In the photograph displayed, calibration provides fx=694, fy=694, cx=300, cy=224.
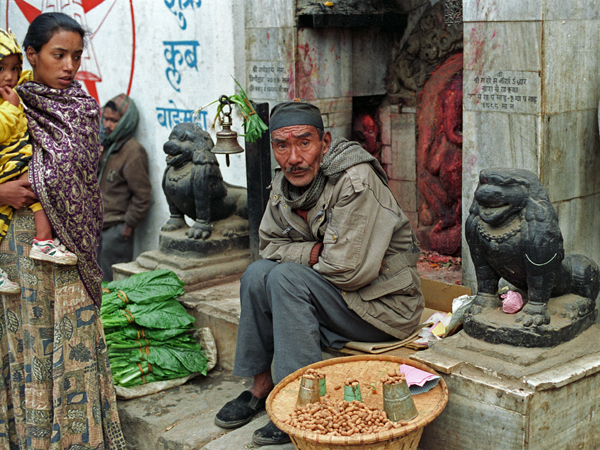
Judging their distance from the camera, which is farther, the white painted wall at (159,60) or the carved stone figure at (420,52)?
the white painted wall at (159,60)

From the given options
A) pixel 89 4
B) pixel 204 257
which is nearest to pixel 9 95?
pixel 204 257

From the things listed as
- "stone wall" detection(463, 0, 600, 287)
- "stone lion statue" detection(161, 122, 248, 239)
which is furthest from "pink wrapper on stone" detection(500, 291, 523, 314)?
"stone lion statue" detection(161, 122, 248, 239)

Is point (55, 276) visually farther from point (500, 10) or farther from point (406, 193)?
point (406, 193)

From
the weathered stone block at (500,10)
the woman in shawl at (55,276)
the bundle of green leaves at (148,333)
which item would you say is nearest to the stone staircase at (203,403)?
the bundle of green leaves at (148,333)

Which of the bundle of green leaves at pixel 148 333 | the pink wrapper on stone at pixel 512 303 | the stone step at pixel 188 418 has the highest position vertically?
the pink wrapper on stone at pixel 512 303

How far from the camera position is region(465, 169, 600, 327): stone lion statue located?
2.96 metres

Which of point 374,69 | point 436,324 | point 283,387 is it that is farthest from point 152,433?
point 374,69

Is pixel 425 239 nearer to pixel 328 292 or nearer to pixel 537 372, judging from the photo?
pixel 328 292

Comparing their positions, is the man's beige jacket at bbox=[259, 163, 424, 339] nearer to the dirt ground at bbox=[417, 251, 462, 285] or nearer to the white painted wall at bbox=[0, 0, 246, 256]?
the dirt ground at bbox=[417, 251, 462, 285]

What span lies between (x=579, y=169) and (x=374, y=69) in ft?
7.15

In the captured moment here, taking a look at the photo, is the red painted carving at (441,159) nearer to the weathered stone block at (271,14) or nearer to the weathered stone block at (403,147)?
the weathered stone block at (403,147)

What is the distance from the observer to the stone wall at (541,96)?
139 inches

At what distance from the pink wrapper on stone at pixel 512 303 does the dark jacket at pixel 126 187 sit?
4.44 m

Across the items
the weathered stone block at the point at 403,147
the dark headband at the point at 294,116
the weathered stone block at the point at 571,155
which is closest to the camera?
the dark headband at the point at 294,116
